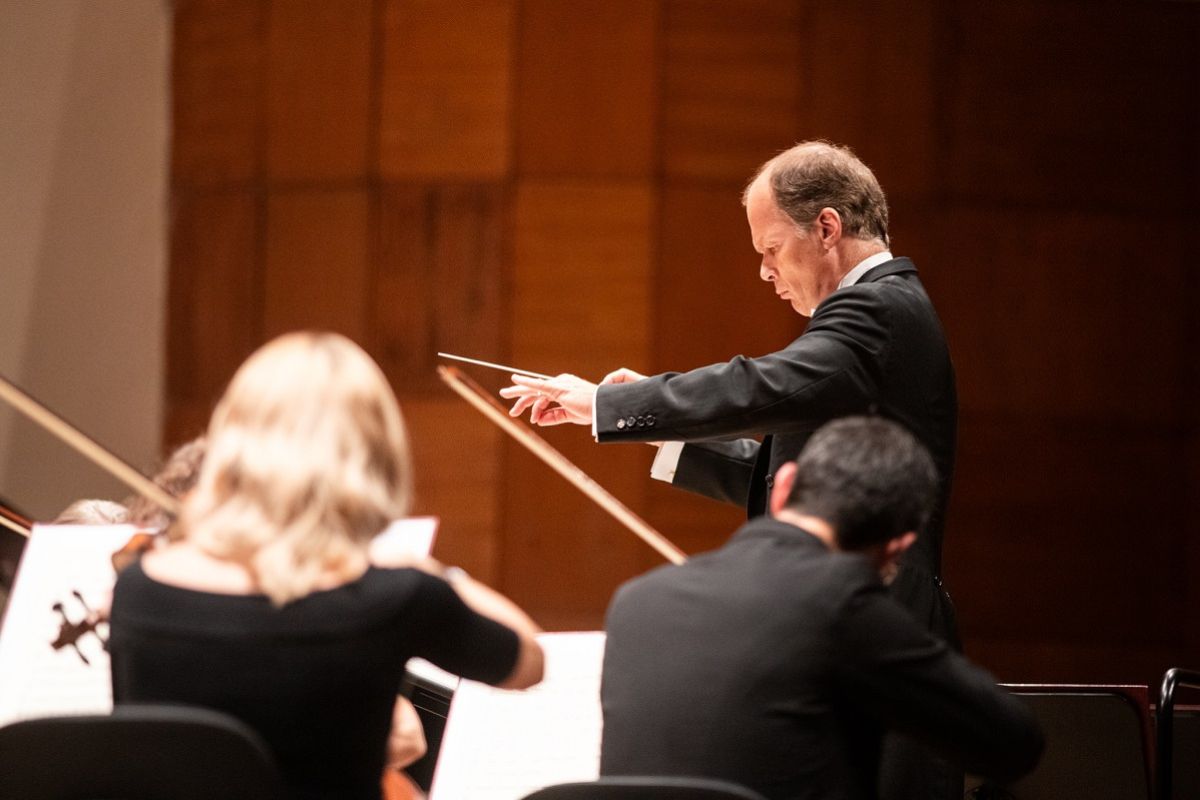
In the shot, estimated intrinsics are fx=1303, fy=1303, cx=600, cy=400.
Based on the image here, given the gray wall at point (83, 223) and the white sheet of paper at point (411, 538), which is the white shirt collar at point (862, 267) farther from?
the gray wall at point (83, 223)

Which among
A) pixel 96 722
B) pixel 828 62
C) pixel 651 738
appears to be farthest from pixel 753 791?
pixel 828 62

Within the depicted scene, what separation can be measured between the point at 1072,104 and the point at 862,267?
8.75 ft

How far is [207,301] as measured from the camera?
15.9 feet

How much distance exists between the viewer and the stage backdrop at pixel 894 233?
4.59 m

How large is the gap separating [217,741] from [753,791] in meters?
0.55

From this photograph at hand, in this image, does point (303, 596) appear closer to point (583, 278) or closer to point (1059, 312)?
point (583, 278)

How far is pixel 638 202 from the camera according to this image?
4602mm

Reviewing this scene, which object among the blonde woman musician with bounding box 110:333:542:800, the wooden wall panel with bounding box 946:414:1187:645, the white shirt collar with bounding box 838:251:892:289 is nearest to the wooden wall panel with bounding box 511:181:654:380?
the wooden wall panel with bounding box 946:414:1187:645

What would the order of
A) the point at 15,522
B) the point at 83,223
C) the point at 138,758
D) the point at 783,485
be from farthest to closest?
the point at 83,223 → the point at 15,522 → the point at 783,485 → the point at 138,758

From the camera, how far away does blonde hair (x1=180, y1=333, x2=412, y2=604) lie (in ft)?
4.59

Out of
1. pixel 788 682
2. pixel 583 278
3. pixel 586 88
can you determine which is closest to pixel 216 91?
pixel 586 88

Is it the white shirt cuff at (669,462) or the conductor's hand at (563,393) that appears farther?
the white shirt cuff at (669,462)

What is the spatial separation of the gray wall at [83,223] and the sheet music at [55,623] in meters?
2.70

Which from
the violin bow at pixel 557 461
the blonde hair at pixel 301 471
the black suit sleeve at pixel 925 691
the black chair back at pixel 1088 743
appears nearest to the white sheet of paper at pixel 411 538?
the violin bow at pixel 557 461
